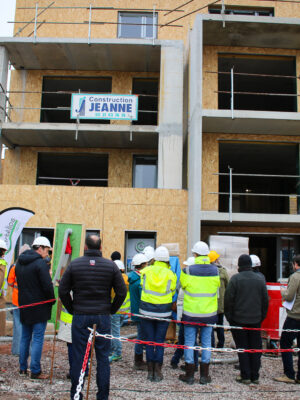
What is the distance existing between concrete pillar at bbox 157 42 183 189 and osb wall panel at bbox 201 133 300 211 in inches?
34.0

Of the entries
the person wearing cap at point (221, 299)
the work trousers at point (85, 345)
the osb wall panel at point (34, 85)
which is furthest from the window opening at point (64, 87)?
the work trousers at point (85, 345)

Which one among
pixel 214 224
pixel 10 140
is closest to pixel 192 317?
pixel 214 224

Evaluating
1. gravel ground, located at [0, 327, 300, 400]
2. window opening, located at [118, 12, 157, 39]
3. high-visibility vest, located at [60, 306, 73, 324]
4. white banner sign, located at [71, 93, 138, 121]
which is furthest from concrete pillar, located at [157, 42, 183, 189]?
high-visibility vest, located at [60, 306, 73, 324]

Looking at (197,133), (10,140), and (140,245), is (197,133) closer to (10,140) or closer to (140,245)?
(140,245)

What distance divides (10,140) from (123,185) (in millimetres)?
4655

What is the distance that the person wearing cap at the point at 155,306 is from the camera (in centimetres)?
564

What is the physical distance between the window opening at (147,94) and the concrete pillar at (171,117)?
819mm

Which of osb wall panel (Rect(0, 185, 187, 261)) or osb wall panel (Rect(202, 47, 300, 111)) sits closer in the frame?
osb wall panel (Rect(0, 185, 187, 261))

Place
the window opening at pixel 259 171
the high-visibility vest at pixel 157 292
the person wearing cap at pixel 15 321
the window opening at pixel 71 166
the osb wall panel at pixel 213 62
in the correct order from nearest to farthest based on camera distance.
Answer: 1. the high-visibility vest at pixel 157 292
2. the person wearing cap at pixel 15 321
3. the osb wall panel at pixel 213 62
4. the window opening at pixel 259 171
5. the window opening at pixel 71 166

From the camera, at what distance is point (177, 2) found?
1662cm

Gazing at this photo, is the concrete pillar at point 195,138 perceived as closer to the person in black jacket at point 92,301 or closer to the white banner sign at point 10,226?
the white banner sign at point 10,226

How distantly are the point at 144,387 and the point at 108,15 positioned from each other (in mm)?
15250

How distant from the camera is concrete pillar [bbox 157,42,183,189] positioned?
13352 millimetres

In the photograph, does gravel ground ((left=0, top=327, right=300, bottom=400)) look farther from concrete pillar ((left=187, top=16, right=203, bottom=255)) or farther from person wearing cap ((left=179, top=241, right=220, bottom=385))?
concrete pillar ((left=187, top=16, right=203, bottom=255))
